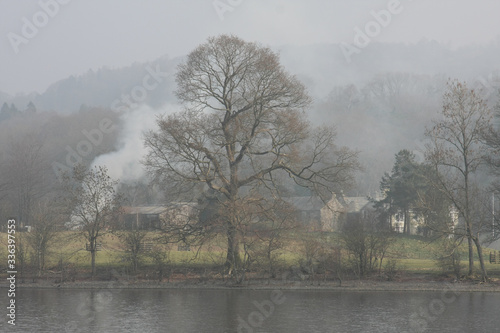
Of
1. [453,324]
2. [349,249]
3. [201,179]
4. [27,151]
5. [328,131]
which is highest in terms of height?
[27,151]

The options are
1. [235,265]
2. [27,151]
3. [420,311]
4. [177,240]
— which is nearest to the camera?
[420,311]

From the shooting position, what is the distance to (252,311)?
89.6 ft

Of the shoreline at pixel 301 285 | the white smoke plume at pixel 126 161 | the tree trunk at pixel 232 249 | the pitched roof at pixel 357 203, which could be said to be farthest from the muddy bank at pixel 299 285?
the pitched roof at pixel 357 203

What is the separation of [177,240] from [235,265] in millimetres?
4874

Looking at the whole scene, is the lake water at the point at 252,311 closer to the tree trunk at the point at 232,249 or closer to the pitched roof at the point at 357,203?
the tree trunk at the point at 232,249

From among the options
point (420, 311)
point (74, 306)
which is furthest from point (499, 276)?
point (74, 306)

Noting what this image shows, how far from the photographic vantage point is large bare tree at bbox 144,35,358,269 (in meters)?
39.6

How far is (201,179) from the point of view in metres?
39.6

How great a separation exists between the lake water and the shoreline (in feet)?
3.81

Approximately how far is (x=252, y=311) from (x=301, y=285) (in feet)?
33.4

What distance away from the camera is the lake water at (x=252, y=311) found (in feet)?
77.8

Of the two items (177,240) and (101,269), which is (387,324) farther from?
(101,269)

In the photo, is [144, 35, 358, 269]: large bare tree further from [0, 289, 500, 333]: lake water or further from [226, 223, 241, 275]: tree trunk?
[0, 289, 500, 333]: lake water

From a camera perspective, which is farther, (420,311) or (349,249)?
(349,249)
